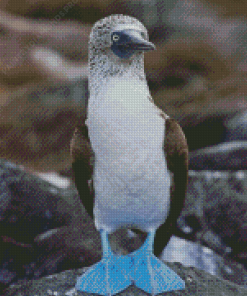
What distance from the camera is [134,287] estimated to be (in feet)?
3.32

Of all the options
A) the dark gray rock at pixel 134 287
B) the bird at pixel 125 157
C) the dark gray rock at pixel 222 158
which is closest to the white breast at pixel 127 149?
the bird at pixel 125 157

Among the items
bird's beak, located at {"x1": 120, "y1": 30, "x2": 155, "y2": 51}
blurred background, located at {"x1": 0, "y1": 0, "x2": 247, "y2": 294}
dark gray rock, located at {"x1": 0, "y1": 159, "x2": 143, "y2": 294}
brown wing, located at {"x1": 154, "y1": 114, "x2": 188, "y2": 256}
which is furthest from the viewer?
blurred background, located at {"x1": 0, "y1": 0, "x2": 247, "y2": 294}

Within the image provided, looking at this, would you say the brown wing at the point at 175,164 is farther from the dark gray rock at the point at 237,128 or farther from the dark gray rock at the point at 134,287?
the dark gray rock at the point at 237,128

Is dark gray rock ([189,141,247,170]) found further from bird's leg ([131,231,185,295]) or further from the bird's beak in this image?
the bird's beak

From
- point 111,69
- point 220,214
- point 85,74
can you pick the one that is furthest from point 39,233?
point 85,74

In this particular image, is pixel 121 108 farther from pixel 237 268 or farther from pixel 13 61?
pixel 13 61

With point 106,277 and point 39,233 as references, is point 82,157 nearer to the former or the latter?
point 106,277

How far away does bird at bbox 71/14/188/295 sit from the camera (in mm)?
887

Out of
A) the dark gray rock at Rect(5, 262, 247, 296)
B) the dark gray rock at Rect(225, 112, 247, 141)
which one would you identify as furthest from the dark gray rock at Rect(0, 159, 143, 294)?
the dark gray rock at Rect(225, 112, 247, 141)

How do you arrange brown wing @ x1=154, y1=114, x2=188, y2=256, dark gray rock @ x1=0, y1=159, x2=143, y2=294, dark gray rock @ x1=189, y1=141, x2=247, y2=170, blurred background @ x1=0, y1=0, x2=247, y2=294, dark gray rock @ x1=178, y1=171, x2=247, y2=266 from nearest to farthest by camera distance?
brown wing @ x1=154, y1=114, x2=188, y2=256, dark gray rock @ x1=0, y1=159, x2=143, y2=294, dark gray rock @ x1=178, y1=171, x2=247, y2=266, dark gray rock @ x1=189, y1=141, x2=247, y2=170, blurred background @ x1=0, y1=0, x2=247, y2=294

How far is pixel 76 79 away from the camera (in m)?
2.80

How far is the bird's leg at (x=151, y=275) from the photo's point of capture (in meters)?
0.99

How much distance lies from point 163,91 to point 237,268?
1660mm

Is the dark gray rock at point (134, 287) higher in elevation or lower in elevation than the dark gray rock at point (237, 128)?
higher
